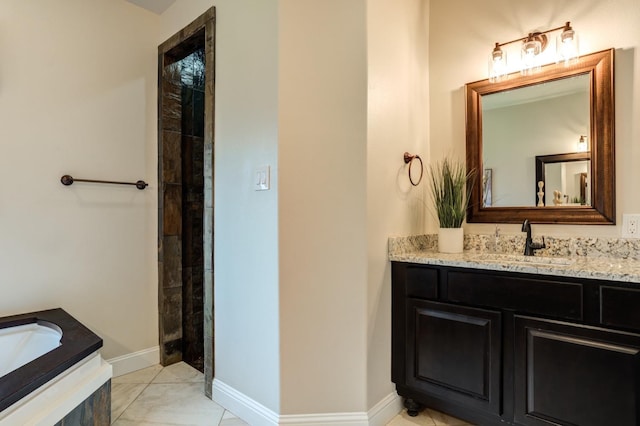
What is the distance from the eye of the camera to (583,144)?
67.6 inches

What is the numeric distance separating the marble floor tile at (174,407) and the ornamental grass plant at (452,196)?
1.65 metres

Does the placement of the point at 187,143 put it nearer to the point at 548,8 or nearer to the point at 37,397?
the point at 37,397

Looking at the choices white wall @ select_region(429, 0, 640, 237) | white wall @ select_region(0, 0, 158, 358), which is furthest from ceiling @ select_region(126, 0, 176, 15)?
white wall @ select_region(429, 0, 640, 237)

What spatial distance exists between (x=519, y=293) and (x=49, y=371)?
184cm

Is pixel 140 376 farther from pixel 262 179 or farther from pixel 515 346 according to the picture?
pixel 515 346

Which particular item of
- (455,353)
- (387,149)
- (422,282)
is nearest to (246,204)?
(387,149)

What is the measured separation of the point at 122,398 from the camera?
198cm

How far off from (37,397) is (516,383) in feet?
6.02

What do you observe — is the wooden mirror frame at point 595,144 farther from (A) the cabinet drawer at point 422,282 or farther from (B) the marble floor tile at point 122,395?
(B) the marble floor tile at point 122,395

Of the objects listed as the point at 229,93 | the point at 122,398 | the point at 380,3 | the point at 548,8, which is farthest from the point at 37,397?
the point at 548,8

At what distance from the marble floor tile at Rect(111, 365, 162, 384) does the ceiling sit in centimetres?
254

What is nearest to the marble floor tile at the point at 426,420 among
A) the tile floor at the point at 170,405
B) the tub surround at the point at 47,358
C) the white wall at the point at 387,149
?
the tile floor at the point at 170,405

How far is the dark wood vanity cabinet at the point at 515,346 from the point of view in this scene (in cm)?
126

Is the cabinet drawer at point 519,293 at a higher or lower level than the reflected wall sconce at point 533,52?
lower
